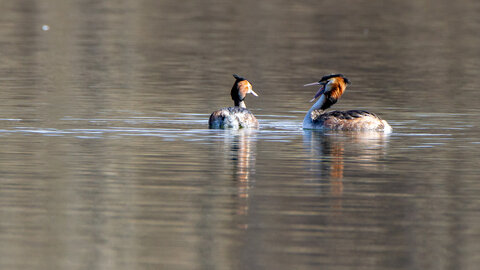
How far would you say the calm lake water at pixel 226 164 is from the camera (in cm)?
1032

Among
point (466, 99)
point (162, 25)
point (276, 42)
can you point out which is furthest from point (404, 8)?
point (466, 99)

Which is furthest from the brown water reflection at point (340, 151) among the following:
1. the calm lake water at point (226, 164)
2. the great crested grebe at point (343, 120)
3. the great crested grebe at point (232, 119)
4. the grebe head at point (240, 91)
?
the grebe head at point (240, 91)

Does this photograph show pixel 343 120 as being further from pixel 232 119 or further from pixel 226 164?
pixel 226 164

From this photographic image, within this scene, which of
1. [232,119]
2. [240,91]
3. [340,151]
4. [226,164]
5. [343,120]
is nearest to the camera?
[226,164]

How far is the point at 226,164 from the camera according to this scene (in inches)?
600

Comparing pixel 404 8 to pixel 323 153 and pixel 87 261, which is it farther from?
pixel 87 261

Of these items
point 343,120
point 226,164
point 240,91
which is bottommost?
point 226,164

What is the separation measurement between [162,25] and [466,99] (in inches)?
987

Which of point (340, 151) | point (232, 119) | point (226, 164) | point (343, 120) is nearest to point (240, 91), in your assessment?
point (232, 119)

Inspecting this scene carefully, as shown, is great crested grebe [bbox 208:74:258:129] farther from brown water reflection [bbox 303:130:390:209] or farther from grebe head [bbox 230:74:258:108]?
grebe head [bbox 230:74:258:108]

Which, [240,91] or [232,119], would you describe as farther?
[240,91]

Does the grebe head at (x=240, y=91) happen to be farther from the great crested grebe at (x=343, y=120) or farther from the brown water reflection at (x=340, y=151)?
the brown water reflection at (x=340, y=151)

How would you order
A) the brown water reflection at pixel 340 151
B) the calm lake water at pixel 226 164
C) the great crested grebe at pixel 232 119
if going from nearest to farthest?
the calm lake water at pixel 226 164
the brown water reflection at pixel 340 151
the great crested grebe at pixel 232 119

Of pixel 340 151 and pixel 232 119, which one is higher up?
pixel 232 119
